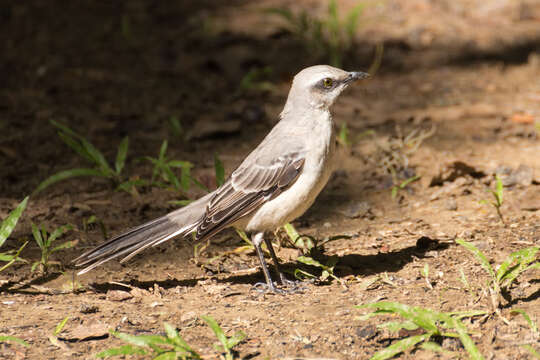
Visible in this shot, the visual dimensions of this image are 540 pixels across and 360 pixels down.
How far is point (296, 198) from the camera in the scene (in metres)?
→ 5.34

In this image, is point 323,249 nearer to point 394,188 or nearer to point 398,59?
point 394,188

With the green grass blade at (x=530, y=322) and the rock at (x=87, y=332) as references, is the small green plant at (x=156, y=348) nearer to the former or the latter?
the rock at (x=87, y=332)

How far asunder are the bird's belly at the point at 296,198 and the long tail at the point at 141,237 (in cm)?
59

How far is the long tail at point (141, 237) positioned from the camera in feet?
17.2

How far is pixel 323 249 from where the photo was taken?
19.1ft

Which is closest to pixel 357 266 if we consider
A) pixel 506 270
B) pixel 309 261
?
pixel 309 261

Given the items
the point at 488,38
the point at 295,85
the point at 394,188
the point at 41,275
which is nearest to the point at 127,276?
the point at 41,275

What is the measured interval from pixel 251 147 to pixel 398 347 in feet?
13.6

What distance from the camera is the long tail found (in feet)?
17.2

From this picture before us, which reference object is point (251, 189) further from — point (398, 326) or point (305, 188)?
point (398, 326)

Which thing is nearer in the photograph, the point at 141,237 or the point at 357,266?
the point at 141,237

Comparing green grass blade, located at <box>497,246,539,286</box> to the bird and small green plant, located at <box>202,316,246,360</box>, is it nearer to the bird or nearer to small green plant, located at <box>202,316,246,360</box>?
the bird

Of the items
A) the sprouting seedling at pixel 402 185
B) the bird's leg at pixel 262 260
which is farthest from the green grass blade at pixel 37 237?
the sprouting seedling at pixel 402 185

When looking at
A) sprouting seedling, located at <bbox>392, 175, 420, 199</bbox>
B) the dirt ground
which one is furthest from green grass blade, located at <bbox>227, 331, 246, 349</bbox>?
sprouting seedling, located at <bbox>392, 175, 420, 199</bbox>
